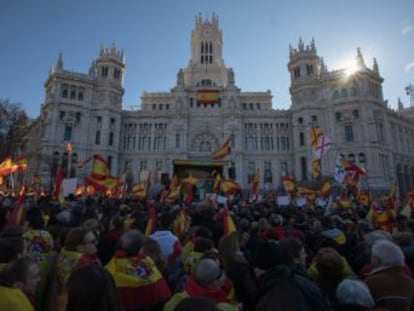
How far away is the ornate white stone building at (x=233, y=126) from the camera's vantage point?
54.6 m

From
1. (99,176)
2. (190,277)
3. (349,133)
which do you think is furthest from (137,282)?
(349,133)

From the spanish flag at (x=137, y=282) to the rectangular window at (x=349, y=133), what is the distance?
58241mm

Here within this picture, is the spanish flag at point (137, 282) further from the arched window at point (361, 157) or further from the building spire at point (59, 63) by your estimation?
the building spire at point (59, 63)

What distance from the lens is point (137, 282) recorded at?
3854mm

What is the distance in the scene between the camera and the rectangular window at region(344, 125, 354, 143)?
55094 millimetres

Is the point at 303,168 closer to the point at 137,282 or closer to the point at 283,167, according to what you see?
the point at 283,167

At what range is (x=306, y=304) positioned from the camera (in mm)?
2918

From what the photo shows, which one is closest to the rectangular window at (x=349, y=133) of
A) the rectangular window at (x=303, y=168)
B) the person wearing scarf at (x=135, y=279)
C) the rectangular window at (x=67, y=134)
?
the rectangular window at (x=303, y=168)

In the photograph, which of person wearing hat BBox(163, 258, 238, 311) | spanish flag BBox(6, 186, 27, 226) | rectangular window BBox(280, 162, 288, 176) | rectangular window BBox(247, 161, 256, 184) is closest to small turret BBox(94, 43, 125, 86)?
rectangular window BBox(247, 161, 256, 184)

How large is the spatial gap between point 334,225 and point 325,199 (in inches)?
586

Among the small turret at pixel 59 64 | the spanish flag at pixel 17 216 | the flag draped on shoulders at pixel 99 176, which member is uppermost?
the small turret at pixel 59 64

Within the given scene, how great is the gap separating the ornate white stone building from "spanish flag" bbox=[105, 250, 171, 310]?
164ft

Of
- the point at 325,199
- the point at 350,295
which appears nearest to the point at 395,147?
the point at 325,199

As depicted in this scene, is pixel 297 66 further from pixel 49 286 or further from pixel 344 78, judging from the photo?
pixel 49 286
